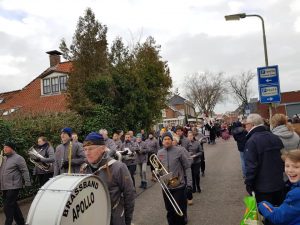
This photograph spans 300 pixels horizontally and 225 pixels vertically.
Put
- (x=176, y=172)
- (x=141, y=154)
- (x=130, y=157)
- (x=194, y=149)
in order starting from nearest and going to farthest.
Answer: (x=176, y=172)
(x=194, y=149)
(x=130, y=157)
(x=141, y=154)

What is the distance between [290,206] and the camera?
141 inches

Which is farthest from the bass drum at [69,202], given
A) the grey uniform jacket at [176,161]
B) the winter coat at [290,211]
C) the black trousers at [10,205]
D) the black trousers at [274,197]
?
the black trousers at [10,205]

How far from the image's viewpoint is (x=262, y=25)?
515 inches

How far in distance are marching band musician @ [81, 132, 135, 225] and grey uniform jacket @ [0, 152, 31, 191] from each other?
4115mm

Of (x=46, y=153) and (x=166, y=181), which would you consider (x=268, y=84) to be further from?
(x=46, y=153)

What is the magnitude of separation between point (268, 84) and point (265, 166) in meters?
5.67

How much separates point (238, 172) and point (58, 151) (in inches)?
333

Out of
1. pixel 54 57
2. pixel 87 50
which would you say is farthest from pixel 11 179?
pixel 54 57

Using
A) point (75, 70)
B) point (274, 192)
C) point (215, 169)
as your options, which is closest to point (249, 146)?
point (274, 192)

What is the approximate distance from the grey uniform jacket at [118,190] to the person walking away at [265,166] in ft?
7.46

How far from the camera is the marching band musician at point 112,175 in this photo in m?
4.03

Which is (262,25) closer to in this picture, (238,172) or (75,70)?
(238,172)

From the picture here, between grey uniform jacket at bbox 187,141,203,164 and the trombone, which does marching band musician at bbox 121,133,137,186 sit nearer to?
grey uniform jacket at bbox 187,141,203,164

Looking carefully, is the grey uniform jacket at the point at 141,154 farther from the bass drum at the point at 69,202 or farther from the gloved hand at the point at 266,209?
the bass drum at the point at 69,202
